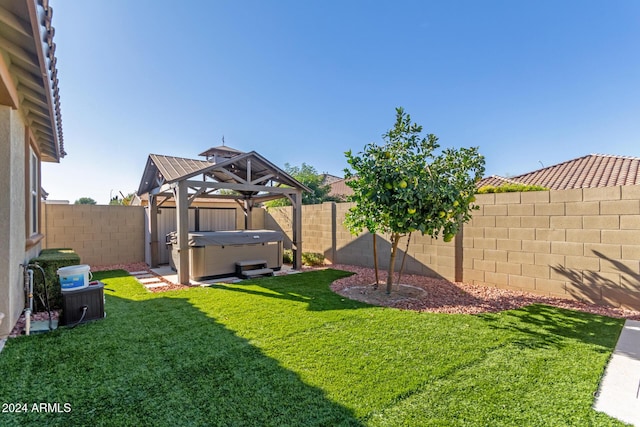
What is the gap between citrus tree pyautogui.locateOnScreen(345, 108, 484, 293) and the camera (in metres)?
5.30

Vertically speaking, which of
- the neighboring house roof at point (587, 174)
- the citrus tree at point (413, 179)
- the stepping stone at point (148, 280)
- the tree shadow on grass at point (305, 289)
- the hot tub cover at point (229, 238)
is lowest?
the stepping stone at point (148, 280)

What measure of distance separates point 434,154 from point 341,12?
19.6ft

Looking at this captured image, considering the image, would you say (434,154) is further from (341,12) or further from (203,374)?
(341,12)

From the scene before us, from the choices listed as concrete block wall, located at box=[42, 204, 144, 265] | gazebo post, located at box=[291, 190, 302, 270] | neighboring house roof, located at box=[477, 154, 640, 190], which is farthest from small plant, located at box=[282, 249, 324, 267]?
neighboring house roof, located at box=[477, 154, 640, 190]

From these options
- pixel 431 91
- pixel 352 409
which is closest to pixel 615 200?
pixel 352 409

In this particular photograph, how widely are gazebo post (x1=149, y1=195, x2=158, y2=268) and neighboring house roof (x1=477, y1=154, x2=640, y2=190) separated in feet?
39.0

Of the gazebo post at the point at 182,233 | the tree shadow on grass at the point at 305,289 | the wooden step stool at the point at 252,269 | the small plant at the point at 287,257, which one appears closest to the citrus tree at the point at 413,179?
the tree shadow on grass at the point at 305,289

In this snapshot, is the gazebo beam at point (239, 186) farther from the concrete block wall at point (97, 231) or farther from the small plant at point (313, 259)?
the concrete block wall at point (97, 231)

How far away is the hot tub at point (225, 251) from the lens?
7645 mm

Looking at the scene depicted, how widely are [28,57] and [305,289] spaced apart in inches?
220

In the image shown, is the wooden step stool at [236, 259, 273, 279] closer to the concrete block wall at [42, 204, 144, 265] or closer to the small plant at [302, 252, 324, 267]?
the small plant at [302, 252, 324, 267]

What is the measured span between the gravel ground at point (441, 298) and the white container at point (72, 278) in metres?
0.72

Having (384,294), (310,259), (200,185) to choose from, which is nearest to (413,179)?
(384,294)

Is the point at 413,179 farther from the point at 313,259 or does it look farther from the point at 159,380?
the point at 313,259
